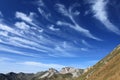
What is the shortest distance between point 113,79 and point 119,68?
16700 millimetres

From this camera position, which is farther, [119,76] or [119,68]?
[119,68]

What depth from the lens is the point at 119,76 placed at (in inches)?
4144

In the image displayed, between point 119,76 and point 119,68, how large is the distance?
60.8 feet

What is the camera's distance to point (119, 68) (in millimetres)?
123000

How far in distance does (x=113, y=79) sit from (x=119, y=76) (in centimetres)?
442

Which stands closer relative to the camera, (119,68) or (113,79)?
(113,79)

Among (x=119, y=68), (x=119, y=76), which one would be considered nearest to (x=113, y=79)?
(x=119, y=76)

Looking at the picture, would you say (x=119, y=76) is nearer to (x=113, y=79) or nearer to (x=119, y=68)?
(x=113, y=79)

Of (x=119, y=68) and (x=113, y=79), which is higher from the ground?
(x=119, y=68)

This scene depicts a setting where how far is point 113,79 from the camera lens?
10844 cm

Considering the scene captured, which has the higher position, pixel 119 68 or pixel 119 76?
pixel 119 68
